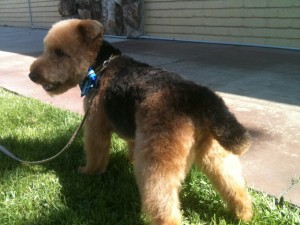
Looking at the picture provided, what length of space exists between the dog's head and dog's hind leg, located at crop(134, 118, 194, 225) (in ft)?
3.97

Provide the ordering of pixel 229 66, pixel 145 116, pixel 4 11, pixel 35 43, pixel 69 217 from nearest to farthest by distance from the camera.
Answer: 1. pixel 145 116
2. pixel 69 217
3. pixel 229 66
4. pixel 35 43
5. pixel 4 11

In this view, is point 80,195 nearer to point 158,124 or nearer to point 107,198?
point 107,198

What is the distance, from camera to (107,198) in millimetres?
3062

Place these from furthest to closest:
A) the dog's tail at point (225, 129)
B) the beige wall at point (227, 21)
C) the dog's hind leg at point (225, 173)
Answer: the beige wall at point (227, 21)
the dog's hind leg at point (225, 173)
the dog's tail at point (225, 129)

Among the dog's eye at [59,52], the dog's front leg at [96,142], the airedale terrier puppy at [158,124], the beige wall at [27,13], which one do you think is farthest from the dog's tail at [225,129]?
the beige wall at [27,13]

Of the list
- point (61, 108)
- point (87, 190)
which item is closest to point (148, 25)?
point (61, 108)

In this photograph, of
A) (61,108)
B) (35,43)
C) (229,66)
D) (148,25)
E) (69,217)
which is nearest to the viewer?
(69,217)

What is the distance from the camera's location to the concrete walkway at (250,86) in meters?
3.29

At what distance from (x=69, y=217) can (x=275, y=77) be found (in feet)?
14.8

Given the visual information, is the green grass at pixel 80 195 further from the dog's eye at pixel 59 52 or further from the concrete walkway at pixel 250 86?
the dog's eye at pixel 59 52

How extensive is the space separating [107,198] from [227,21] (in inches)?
272

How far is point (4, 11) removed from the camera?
19250mm

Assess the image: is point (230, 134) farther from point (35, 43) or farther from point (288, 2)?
point (35, 43)

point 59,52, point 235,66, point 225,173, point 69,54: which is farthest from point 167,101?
point 235,66
